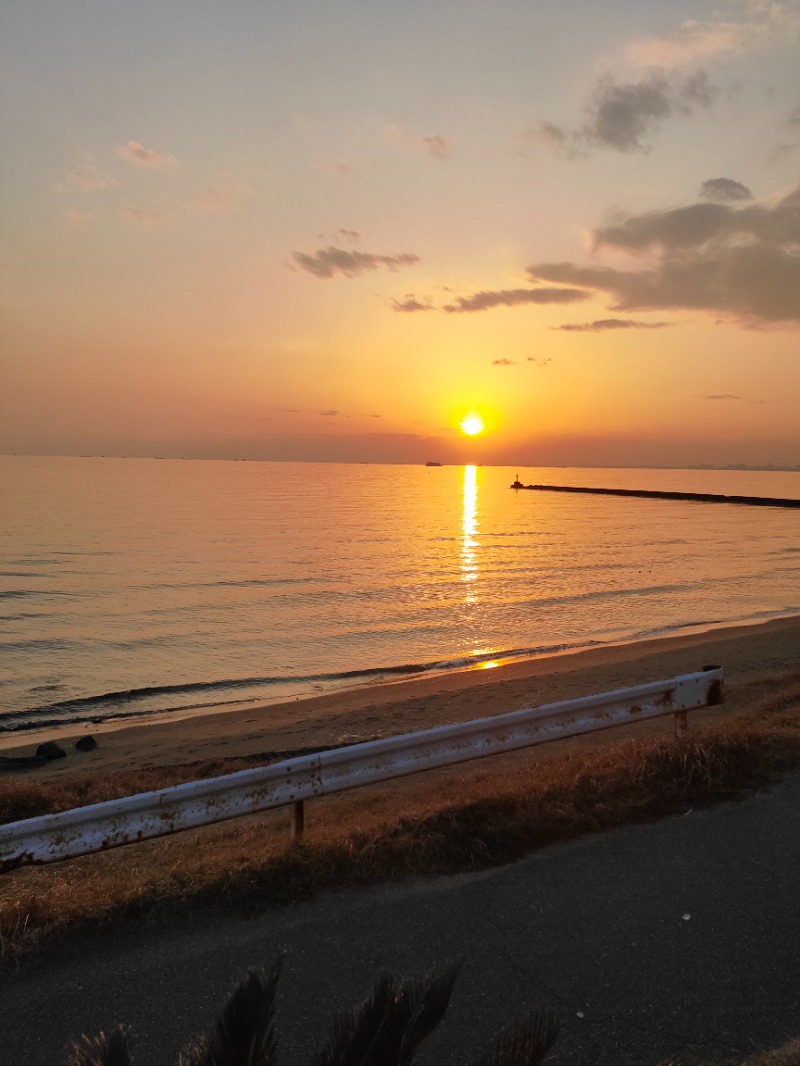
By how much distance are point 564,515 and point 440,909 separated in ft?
268

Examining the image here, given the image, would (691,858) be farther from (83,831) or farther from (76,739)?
(76,739)

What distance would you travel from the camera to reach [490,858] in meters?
5.25

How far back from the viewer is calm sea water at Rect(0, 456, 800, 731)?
743 inches

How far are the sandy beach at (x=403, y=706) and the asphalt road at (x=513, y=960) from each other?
6.19 meters

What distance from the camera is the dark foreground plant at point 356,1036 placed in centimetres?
213

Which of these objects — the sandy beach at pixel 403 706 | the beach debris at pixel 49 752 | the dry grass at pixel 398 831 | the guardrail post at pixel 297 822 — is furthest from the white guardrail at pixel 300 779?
the beach debris at pixel 49 752

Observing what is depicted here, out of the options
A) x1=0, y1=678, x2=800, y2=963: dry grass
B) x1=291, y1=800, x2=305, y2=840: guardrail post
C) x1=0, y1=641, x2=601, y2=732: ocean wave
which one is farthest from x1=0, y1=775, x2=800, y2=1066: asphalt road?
x1=0, y1=641, x2=601, y2=732: ocean wave

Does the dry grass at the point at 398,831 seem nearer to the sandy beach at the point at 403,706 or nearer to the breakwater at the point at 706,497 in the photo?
the sandy beach at the point at 403,706

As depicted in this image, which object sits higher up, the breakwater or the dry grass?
the dry grass

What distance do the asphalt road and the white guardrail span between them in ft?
2.08

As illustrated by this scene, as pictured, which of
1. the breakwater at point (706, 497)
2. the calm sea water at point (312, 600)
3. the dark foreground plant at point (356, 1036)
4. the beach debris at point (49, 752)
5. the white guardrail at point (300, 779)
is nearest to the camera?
the dark foreground plant at point (356, 1036)

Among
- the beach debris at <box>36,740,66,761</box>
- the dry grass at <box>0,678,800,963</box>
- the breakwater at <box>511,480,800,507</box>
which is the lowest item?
the breakwater at <box>511,480,800,507</box>

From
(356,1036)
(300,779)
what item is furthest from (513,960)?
(356,1036)

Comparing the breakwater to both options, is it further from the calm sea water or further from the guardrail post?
the guardrail post
